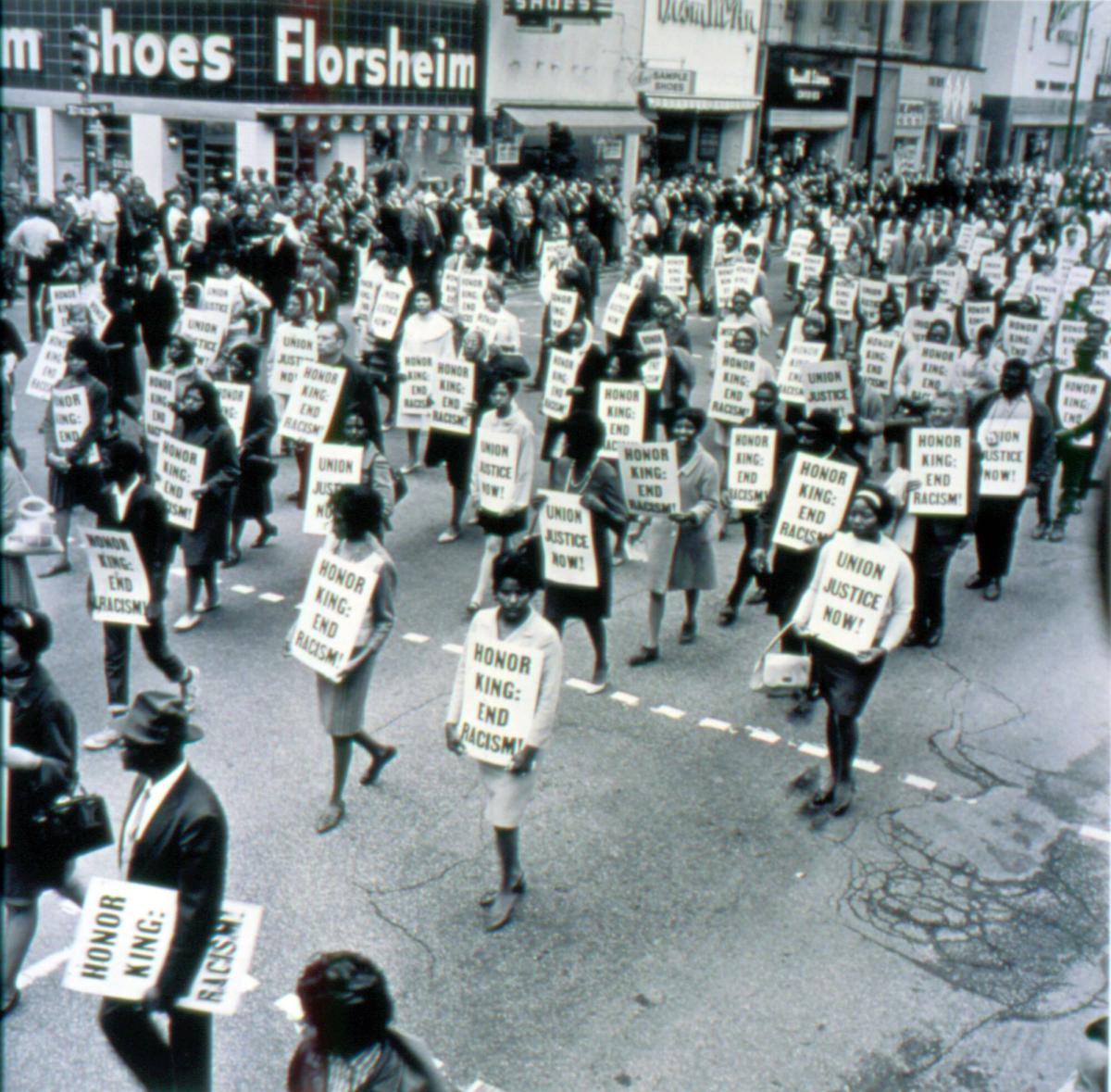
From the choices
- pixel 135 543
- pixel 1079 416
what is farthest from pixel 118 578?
pixel 1079 416

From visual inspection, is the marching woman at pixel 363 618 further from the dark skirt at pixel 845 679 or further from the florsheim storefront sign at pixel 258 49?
the florsheim storefront sign at pixel 258 49

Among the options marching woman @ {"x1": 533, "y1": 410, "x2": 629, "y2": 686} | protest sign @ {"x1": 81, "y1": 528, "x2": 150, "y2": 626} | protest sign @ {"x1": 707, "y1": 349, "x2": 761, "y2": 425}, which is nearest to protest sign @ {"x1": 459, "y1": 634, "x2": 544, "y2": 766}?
marching woman @ {"x1": 533, "y1": 410, "x2": 629, "y2": 686}

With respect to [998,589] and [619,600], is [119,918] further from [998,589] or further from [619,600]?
[998,589]

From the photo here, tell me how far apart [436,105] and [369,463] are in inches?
1064

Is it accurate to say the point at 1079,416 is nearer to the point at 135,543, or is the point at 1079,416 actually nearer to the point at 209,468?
the point at 209,468

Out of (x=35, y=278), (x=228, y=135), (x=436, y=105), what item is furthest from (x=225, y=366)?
(x=436, y=105)

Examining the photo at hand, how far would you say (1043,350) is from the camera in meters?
17.4

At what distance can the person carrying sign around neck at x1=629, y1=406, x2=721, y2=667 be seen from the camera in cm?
876

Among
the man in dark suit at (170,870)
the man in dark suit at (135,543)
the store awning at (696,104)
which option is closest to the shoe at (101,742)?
the man in dark suit at (135,543)

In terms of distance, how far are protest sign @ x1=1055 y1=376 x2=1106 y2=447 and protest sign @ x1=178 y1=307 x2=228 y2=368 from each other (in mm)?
7260

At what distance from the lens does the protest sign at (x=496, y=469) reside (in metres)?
9.05

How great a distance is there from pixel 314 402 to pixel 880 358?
6.05m

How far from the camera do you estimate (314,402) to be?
34.1 feet

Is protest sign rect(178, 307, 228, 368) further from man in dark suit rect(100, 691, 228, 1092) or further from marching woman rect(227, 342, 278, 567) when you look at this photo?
man in dark suit rect(100, 691, 228, 1092)
